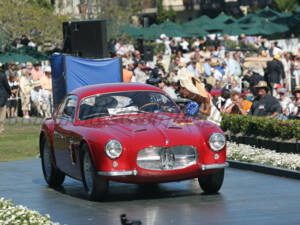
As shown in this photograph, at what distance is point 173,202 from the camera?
11906 mm

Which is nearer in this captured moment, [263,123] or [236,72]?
[263,123]

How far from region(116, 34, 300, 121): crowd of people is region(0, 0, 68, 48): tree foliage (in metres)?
3.28

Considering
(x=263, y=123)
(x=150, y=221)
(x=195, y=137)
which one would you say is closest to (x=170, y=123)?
(x=195, y=137)

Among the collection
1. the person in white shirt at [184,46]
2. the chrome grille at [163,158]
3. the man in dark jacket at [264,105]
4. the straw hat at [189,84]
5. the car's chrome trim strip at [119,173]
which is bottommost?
the person in white shirt at [184,46]

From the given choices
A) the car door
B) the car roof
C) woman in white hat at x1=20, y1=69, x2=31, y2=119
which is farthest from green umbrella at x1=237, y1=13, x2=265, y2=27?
the car roof

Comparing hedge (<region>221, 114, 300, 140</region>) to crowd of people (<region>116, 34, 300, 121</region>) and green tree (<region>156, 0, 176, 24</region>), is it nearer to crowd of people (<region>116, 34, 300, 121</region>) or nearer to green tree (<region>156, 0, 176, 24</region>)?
crowd of people (<region>116, 34, 300, 121</region>)

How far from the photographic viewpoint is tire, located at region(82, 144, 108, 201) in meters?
12.0

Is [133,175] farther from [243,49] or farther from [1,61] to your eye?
[243,49]

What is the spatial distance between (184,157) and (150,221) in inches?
75.7

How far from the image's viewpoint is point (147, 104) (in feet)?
44.0

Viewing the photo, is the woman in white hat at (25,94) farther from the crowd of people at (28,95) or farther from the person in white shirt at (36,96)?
the person in white shirt at (36,96)

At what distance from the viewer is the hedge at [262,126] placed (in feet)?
53.4

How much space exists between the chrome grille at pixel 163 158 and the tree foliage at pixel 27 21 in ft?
90.6

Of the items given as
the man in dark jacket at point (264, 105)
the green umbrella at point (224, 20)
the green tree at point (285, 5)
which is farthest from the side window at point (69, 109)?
the green tree at point (285, 5)
